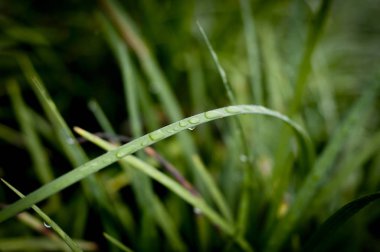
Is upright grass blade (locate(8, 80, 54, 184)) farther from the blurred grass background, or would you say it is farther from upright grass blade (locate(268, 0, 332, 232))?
upright grass blade (locate(268, 0, 332, 232))

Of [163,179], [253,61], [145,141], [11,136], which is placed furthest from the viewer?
[11,136]

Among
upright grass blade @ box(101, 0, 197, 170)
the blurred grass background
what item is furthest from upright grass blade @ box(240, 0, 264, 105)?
upright grass blade @ box(101, 0, 197, 170)

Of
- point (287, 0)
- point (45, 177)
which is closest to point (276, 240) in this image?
point (45, 177)

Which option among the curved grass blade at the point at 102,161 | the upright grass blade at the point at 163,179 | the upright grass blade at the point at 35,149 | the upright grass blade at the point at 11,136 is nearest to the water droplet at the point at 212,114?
the curved grass blade at the point at 102,161

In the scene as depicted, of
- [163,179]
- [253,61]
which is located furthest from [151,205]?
[253,61]

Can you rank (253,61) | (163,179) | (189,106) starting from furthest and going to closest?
(189,106), (253,61), (163,179)

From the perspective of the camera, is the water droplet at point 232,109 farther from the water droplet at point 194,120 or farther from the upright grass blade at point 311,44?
the upright grass blade at point 311,44

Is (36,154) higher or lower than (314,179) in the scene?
higher

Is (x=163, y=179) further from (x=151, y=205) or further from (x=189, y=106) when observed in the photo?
(x=189, y=106)

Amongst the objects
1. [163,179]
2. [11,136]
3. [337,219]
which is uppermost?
[11,136]
